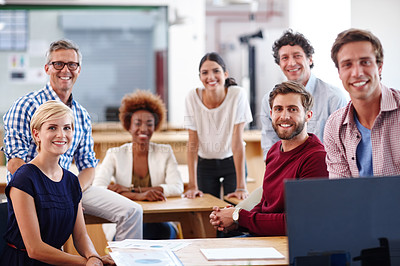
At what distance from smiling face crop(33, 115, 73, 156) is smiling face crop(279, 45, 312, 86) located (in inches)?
56.7

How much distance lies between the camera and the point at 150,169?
3.33m

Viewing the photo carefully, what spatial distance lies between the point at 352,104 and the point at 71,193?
1.17m

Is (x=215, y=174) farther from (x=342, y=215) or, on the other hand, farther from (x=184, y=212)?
(x=342, y=215)

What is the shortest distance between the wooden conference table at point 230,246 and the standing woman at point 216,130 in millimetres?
1520

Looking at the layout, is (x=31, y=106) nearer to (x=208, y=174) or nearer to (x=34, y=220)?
(x=34, y=220)

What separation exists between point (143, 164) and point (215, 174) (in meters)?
0.55

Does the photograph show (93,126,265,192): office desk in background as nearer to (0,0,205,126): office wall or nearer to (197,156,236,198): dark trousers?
(197,156,236,198): dark trousers

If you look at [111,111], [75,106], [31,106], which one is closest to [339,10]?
[75,106]

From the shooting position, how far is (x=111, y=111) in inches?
293

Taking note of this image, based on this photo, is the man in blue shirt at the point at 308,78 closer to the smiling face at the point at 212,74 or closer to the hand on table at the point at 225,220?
the smiling face at the point at 212,74

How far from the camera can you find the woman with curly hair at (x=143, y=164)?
324cm

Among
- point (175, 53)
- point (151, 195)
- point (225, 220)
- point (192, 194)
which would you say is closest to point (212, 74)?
point (192, 194)

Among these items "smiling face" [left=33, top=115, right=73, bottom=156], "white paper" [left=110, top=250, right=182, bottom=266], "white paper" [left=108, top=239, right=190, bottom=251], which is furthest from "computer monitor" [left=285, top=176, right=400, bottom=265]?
"smiling face" [left=33, top=115, right=73, bottom=156]

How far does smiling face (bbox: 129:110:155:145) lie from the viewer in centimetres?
337
